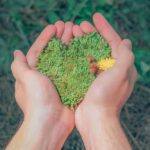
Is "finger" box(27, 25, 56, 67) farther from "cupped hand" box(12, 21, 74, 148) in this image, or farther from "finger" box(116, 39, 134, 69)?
"finger" box(116, 39, 134, 69)

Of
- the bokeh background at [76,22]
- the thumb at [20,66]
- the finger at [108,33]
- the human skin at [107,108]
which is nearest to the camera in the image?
the human skin at [107,108]

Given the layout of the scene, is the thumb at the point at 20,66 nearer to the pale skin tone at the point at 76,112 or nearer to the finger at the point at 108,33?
the pale skin tone at the point at 76,112

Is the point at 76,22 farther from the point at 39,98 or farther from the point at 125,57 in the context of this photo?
the point at 39,98

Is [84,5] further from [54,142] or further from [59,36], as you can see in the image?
[54,142]

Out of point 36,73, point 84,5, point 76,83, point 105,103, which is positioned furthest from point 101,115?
point 84,5

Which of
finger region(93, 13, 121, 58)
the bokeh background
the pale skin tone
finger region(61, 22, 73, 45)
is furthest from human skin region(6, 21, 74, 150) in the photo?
the bokeh background

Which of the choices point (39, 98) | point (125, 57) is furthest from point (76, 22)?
point (39, 98)

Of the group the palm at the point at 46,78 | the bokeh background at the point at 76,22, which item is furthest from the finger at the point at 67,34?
the bokeh background at the point at 76,22
